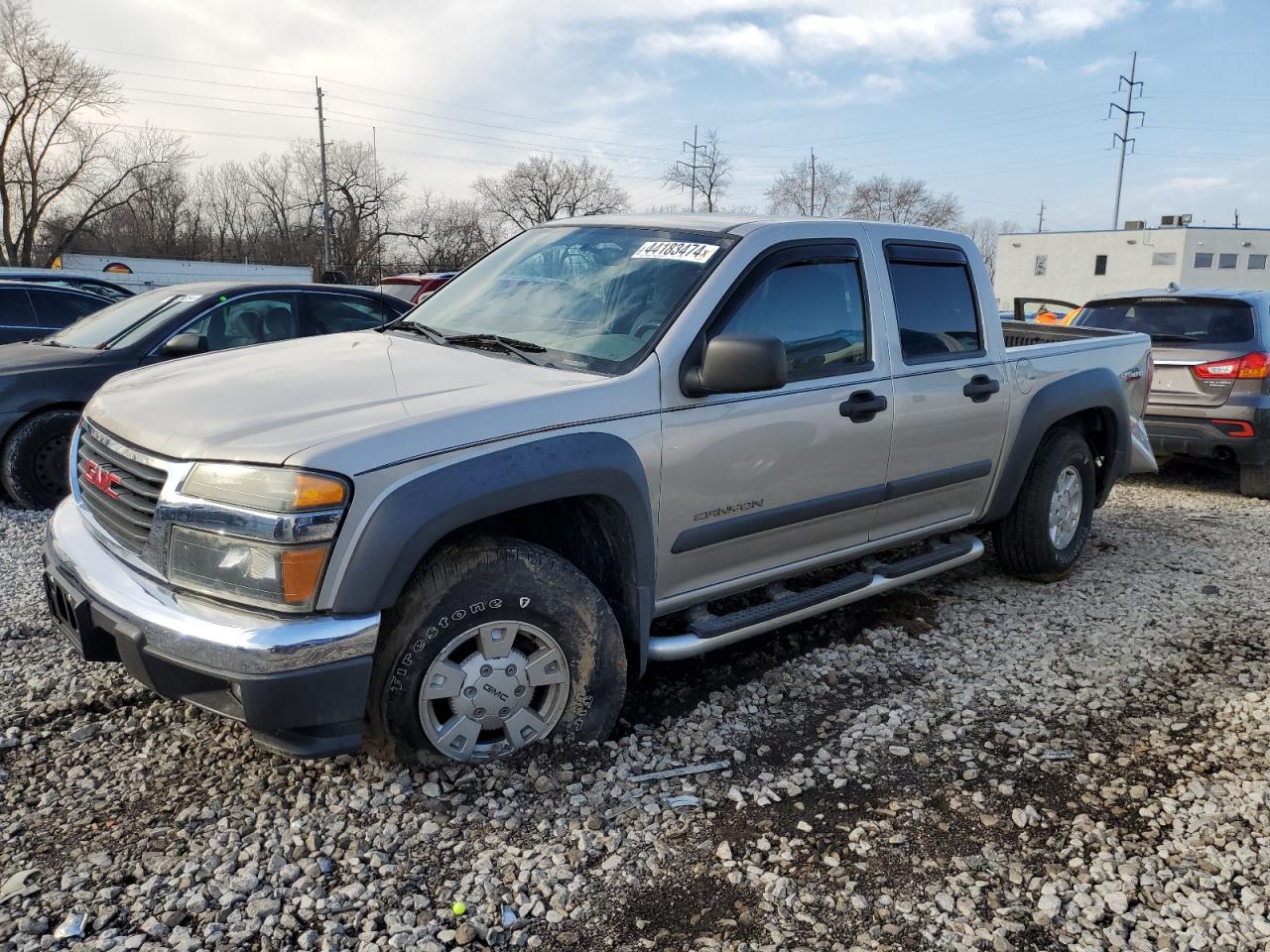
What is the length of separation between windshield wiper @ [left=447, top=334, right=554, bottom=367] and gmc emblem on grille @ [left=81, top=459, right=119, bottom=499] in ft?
4.15

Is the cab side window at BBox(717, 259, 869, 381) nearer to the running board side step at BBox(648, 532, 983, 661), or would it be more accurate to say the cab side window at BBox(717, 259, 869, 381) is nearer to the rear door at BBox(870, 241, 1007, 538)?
the rear door at BBox(870, 241, 1007, 538)

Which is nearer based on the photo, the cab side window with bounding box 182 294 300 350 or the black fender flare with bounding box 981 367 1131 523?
the black fender flare with bounding box 981 367 1131 523

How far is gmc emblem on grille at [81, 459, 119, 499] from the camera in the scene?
112 inches

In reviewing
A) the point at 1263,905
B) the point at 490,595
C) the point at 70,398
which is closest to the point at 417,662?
the point at 490,595

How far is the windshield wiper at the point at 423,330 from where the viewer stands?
3637 millimetres

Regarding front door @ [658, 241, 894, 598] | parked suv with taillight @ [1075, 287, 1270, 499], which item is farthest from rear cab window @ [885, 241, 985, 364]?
parked suv with taillight @ [1075, 287, 1270, 499]

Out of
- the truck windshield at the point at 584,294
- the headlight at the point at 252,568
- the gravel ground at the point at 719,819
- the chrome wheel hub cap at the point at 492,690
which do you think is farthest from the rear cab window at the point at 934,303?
the headlight at the point at 252,568

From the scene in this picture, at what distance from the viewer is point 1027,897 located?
2566 millimetres

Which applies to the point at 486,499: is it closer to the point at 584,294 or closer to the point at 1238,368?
the point at 584,294

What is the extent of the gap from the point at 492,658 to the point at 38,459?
16.5 ft

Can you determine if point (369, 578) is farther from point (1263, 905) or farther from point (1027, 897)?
point (1263, 905)

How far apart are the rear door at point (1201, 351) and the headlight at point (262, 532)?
715 cm

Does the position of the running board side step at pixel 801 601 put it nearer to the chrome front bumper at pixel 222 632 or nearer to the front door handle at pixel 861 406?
the front door handle at pixel 861 406

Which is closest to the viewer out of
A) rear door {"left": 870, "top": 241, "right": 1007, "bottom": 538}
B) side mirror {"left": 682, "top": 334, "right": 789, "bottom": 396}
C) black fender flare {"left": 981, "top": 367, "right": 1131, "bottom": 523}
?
side mirror {"left": 682, "top": 334, "right": 789, "bottom": 396}
